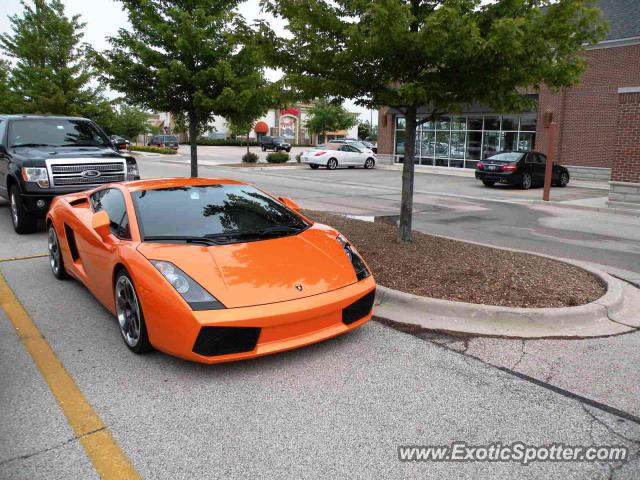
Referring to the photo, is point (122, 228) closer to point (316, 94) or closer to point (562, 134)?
point (316, 94)

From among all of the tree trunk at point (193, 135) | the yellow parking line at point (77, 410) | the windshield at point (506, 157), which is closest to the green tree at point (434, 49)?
the yellow parking line at point (77, 410)

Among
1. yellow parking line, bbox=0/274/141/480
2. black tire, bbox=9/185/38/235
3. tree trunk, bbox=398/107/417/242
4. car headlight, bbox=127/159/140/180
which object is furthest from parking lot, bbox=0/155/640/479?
car headlight, bbox=127/159/140/180

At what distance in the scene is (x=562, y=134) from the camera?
25.2m

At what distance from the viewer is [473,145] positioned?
29891 millimetres

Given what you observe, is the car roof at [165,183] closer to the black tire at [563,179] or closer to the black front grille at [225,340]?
the black front grille at [225,340]

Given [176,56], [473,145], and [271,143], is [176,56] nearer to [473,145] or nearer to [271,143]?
[473,145]

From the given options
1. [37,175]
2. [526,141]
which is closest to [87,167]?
[37,175]

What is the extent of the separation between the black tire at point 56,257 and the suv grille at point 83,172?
8.94 feet

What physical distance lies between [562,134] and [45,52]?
73.8 ft

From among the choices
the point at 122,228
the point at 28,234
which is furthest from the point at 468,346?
the point at 28,234

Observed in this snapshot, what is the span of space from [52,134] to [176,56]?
308cm

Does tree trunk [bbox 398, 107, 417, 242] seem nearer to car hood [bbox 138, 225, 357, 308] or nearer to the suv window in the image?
car hood [bbox 138, 225, 357, 308]

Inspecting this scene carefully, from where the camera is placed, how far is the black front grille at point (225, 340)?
369 cm

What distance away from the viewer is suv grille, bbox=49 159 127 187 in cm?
895
